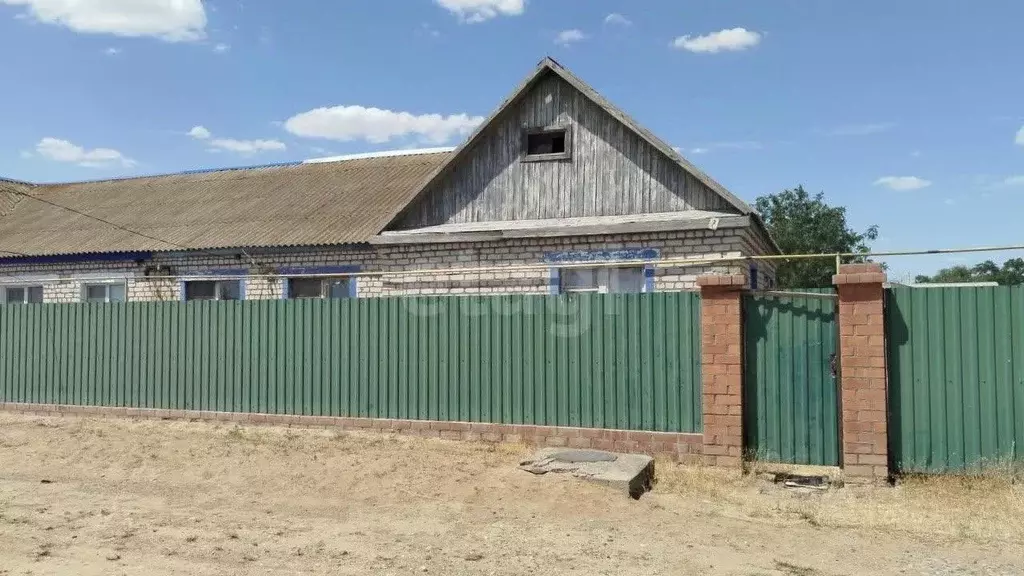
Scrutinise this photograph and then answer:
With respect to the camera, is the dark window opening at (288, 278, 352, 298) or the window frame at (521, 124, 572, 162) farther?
the dark window opening at (288, 278, 352, 298)

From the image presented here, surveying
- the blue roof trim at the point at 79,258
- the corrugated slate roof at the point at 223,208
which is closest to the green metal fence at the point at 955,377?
the corrugated slate roof at the point at 223,208

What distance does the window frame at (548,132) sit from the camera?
12430mm

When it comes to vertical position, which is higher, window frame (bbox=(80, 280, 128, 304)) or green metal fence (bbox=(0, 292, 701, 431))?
window frame (bbox=(80, 280, 128, 304))

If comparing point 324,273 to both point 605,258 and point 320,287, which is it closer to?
point 320,287

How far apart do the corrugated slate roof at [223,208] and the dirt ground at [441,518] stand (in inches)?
231

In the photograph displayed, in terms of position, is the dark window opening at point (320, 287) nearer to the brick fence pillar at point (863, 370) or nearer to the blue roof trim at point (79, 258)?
the blue roof trim at point (79, 258)

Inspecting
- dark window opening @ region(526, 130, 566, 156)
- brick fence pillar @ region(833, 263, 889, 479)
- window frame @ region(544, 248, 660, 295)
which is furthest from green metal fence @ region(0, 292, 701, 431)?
dark window opening @ region(526, 130, 566, 156)

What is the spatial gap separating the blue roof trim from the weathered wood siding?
582 cm

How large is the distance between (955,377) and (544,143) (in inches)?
287

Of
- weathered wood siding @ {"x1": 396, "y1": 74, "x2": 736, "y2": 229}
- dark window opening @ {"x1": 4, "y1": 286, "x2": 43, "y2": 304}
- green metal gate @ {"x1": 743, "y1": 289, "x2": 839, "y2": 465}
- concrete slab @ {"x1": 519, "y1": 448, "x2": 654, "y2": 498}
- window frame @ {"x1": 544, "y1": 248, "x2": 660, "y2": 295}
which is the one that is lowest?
concrete slab @ {"x1": 519, "y1": 448, "x2": 654, "y2": 498}

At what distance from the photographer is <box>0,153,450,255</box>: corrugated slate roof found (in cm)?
1461

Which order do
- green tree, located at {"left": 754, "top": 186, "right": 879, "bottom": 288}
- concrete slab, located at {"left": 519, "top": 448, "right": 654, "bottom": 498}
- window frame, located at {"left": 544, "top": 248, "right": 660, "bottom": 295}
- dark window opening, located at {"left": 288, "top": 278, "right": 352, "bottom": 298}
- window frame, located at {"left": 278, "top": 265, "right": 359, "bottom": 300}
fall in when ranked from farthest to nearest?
green tree, located at {"left": 754, "top": 186, "right": 879, "bottom": 288}, dark window opening, located at {"left": 288, "top": 278, "right": 352, "bottom": 298}, window frame, located at {"left": 278, "top": 265, "right": 359, "bottom": 300}, window frame, located at {"left": 544, "top": 248, "right": 660, "bottom": 295}, concrete slab, located at {"left": 519, "top": 448, "right": 654, "bottom": 498}

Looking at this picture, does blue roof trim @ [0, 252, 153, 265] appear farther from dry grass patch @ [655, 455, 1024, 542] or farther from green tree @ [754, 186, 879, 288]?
green tree @ [754, 186, 879, 288]

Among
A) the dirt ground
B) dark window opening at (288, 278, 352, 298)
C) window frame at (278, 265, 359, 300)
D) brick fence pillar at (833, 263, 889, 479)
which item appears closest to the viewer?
the dirt ground
